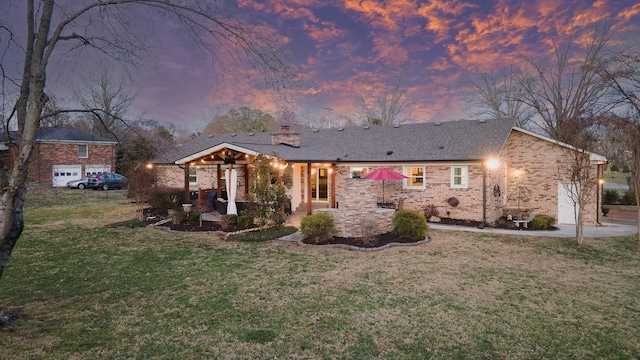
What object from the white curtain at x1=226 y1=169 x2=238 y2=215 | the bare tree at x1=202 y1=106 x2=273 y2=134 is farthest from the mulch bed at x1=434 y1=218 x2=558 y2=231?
the bare tree at x1=202 y1=106 x2=273 y2=134

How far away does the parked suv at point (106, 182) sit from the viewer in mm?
29453

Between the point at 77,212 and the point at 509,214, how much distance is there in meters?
22.3

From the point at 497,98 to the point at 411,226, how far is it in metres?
26.0

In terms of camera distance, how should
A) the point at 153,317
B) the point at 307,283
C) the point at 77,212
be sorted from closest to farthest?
the point at 153,317, the point at 307,283, the point at 77,212

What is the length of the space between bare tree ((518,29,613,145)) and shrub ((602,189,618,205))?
14.6 ft

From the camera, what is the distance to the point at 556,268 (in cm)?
830

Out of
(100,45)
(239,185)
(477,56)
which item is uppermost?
(477,56)

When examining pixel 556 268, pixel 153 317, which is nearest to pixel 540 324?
pixel 556 268

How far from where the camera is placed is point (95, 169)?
110 ft

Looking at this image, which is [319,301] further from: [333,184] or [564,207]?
[564,207]

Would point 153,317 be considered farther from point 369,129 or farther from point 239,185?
point 369,129

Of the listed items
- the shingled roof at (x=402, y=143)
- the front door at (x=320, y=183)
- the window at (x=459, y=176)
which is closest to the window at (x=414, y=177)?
the shingled roof at (x=402, y=143)

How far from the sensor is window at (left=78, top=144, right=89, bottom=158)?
107 ft

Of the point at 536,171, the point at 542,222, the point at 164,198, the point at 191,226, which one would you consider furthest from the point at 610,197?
the point at 164,198
